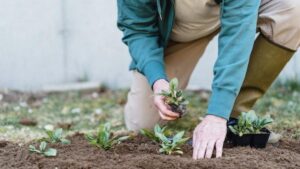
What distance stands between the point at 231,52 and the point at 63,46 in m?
3.23

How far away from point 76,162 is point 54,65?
11.1 feet

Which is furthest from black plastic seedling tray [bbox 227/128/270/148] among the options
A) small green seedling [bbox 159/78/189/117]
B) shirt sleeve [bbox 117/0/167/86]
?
shirt sleeve [bbox 117/0/167/86]

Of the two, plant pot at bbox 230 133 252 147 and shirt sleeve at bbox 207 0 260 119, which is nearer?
shirt sleeve at bbox 207 0 260 119

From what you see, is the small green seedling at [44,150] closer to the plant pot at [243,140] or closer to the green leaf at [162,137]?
the green leaf at [162,137]

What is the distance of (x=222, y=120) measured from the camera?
3225 mm

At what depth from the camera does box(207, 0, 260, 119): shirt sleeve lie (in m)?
3.25

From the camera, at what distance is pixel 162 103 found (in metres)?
3.31

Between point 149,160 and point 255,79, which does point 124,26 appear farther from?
point 149,160

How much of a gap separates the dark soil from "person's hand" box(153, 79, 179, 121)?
0.17m

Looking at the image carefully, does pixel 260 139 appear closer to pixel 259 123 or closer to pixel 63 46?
pixel 259 123

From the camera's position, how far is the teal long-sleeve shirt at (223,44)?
3.26m

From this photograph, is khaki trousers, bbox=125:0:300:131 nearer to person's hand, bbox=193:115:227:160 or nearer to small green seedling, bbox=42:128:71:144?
person's hand, bbox=193:115:227:160

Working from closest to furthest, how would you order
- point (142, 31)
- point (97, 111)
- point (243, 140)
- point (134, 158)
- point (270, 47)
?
point (134, 158), point (243, 140), point (270, 47), point (142, 31), point (97, 111)

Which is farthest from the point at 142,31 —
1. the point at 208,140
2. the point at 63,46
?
the point at 63,46
